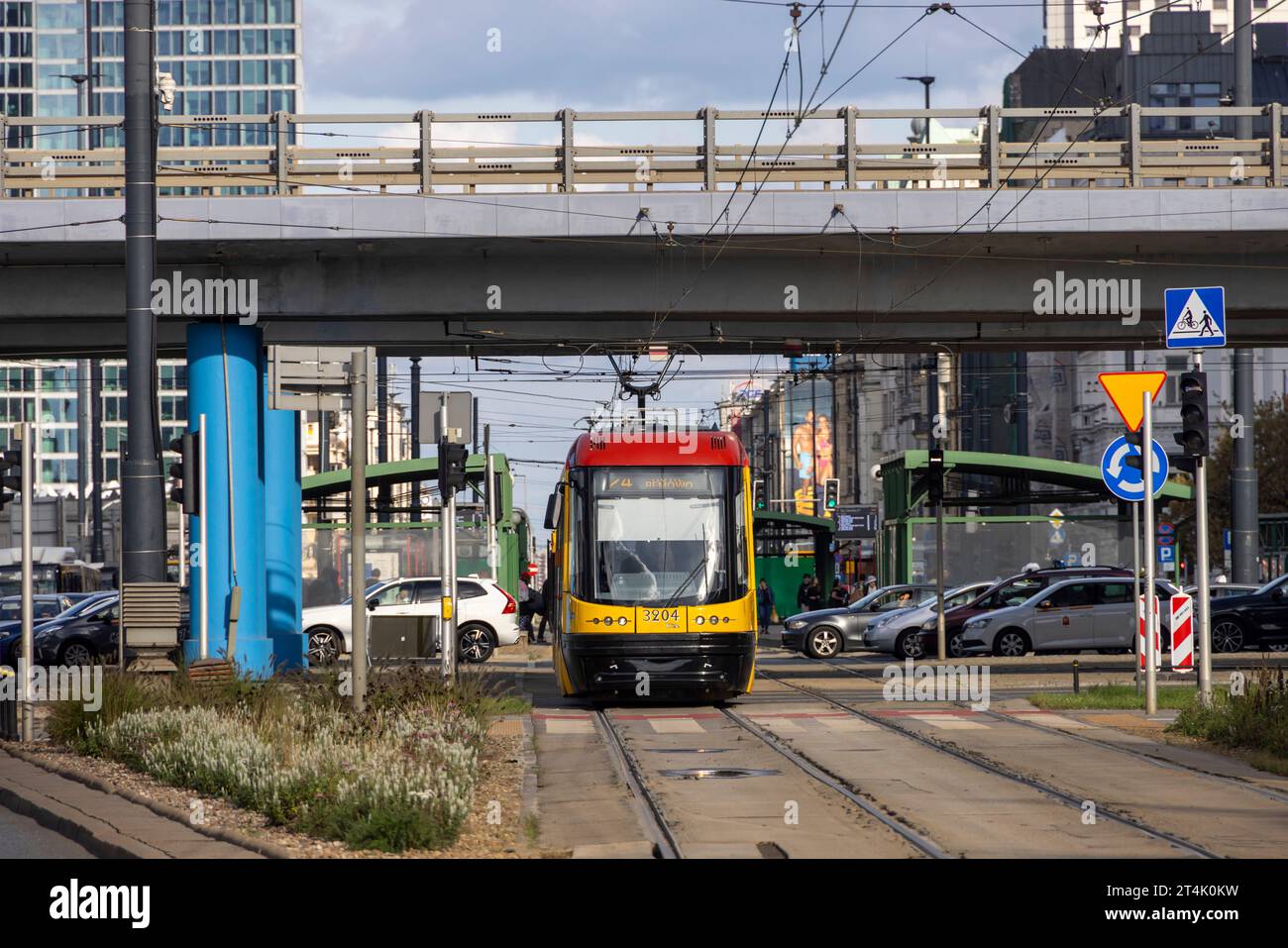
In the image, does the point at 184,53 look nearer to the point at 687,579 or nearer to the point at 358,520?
the point at 687,579

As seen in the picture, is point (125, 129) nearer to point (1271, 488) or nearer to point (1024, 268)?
point (1024, 268)

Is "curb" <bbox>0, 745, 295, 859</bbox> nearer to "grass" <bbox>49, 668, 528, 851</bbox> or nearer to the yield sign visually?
"grass" <bbox>49, 668, 528, 851</bbox>

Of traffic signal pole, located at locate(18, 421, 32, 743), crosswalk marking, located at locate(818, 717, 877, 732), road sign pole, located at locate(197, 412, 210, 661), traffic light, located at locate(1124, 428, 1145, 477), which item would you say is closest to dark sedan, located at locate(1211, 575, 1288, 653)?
traffic light, located at locate(1124, 428, 1145, 477)

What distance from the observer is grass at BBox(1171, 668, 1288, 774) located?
14.6 meters

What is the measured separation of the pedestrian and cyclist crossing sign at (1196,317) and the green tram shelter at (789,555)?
34.8 metres

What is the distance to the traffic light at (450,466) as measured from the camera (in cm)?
2081

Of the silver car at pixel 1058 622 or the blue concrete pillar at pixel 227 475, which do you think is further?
the silver car at pixel 1058 622

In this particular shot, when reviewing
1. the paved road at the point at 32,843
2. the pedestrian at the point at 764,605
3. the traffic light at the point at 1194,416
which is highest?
the traffic light at the point at 1194,416

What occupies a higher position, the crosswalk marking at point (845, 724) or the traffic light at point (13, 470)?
the traffic light at point (13, 470)

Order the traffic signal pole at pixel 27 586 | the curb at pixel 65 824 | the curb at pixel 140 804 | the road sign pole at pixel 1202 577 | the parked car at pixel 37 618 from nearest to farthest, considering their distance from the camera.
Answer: the curb at pixel 140 804 < the curb at pixel 65 824 < the traffic signal pole at pixel 27 586 < the road sign pole at pixel 1202 577 < the parked car at pixel 37 618

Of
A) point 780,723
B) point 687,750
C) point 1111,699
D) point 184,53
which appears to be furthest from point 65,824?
point 184,53

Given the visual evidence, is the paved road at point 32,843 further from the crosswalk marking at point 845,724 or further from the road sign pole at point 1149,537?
the road sign pole at point 1149,537

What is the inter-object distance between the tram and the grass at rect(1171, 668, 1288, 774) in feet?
17.8

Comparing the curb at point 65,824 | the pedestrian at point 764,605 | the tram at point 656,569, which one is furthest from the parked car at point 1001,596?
the curb at point 65,824
